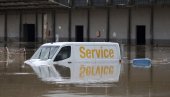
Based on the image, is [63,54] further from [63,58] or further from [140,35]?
[140,35]

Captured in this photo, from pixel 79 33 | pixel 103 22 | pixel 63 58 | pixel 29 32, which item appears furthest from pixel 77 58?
pixel 29 32

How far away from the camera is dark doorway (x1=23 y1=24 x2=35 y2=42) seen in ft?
258

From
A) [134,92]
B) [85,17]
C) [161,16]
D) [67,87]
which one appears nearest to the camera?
[134,92]

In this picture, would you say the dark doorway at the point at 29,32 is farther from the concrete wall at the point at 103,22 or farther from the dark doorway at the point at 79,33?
the dark doorway at the point at 79,33

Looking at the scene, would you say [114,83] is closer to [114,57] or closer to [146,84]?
[146,84]

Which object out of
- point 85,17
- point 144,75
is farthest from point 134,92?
point 85,17

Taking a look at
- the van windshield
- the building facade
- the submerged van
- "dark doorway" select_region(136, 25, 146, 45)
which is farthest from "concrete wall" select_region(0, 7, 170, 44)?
the van windshield

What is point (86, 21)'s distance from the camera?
7069 cm

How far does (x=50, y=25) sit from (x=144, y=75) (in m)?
54.2

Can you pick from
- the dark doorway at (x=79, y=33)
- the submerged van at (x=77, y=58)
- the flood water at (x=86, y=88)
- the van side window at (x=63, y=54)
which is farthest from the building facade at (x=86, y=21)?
the flood water at (x=86, y=88)

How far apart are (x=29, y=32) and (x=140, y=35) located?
67.0 ft

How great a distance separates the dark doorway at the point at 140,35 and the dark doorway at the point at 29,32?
18961 mm

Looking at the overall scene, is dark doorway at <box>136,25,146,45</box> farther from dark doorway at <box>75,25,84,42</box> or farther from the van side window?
the van side window

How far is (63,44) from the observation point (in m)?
25.6
